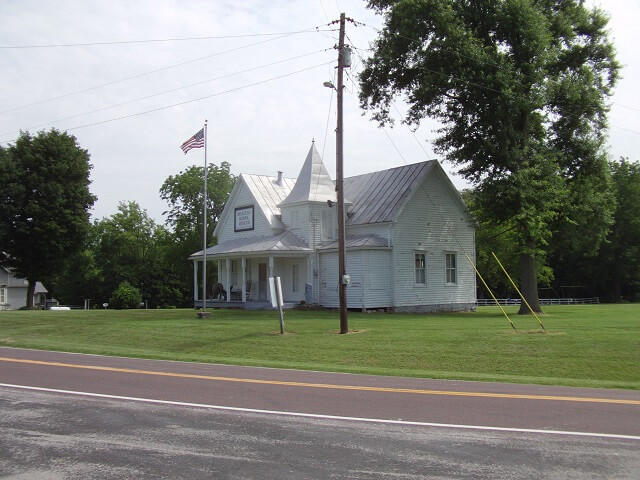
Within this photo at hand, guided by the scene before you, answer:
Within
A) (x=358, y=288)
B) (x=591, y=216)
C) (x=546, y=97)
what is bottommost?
(x=358, y=288)

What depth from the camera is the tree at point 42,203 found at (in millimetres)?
40469

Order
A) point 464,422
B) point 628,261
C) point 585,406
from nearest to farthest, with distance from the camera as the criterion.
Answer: point 464,422
point 585,406
point 628,261

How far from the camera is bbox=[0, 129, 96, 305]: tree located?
40469mm

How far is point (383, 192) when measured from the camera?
3356 cm

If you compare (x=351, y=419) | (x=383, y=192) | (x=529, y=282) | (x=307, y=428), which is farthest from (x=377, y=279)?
(x=307, y=428)

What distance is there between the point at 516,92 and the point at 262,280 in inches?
674

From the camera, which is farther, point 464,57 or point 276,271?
point 276,271

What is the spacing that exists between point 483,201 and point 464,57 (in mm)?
6735

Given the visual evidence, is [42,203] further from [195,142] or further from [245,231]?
[195,142]

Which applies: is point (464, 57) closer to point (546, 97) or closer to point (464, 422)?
point (546, 97)

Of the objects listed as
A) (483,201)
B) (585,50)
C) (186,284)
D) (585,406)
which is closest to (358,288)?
(483,201)

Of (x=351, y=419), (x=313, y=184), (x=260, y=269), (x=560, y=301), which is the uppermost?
(x=313, y=184)

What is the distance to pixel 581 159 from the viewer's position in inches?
1164

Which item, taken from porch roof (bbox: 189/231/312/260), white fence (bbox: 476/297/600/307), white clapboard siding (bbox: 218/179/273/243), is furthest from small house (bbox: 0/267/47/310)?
white fence (bbox: 476/297/600/307)
